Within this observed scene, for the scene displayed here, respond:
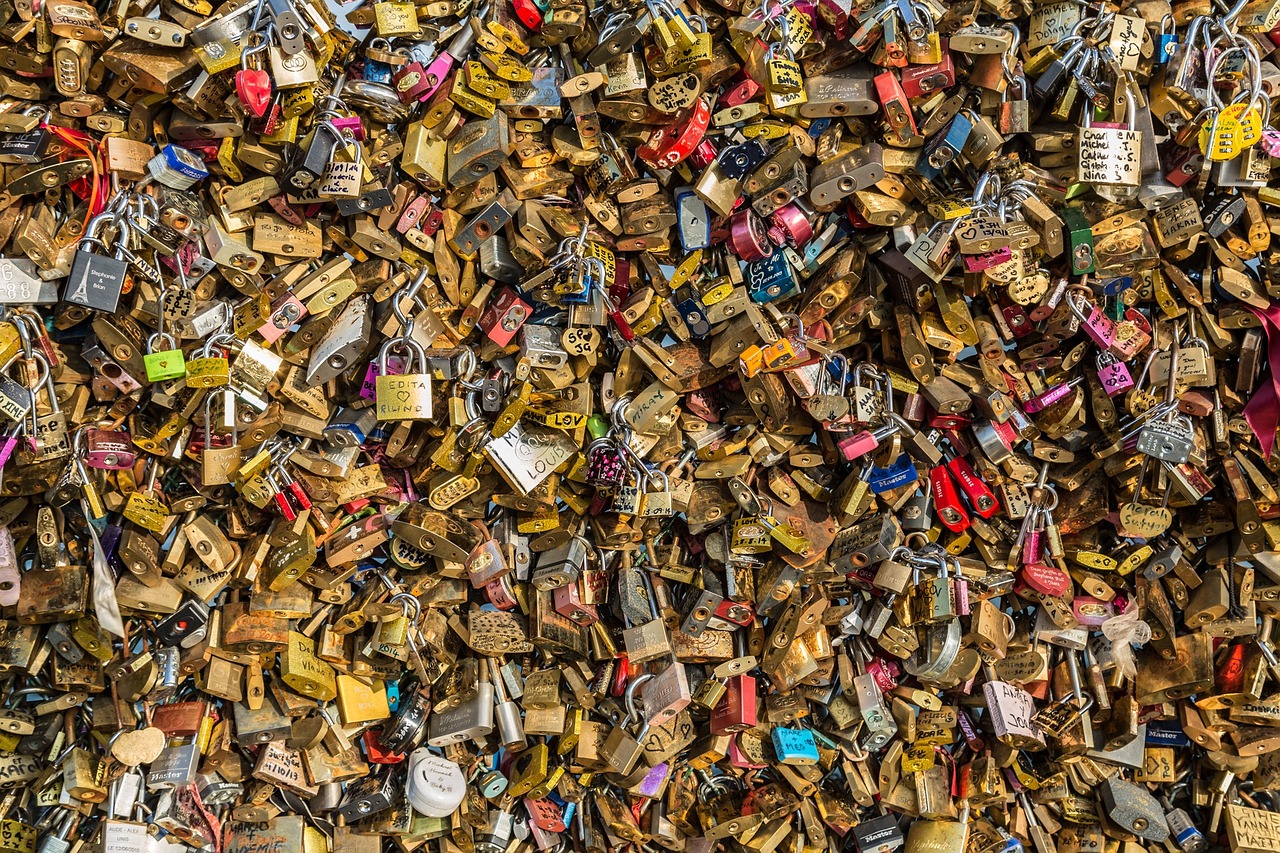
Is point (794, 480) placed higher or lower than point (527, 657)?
higher

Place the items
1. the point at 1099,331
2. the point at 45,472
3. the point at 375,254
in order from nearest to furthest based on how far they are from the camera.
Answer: the point at 45,472, the point at 375,254, the point at 1099,331

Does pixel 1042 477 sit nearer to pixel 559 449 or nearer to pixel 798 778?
pixel 798 778

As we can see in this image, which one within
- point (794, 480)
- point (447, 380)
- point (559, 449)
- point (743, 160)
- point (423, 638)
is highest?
point (743, 160)

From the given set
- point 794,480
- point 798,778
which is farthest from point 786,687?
point 794,480

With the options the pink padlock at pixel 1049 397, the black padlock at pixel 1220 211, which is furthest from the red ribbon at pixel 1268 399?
the pink padlock at pixel 1049 397

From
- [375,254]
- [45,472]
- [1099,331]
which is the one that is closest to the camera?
[45,472]

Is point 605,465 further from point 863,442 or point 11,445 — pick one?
point 11,445

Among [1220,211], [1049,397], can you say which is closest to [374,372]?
[1049,397]

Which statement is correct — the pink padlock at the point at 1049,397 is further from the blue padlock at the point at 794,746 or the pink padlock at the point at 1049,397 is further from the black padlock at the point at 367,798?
the black padlock at the point at 367,798

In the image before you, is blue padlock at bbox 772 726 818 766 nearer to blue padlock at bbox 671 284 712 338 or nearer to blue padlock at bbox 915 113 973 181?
blue padlock at bbox 671 284 712 338
